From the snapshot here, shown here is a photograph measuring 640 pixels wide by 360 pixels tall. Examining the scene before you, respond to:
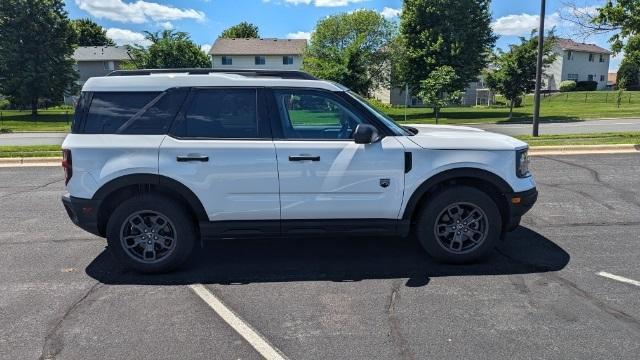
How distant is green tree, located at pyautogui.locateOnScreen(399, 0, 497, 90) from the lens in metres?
32.1

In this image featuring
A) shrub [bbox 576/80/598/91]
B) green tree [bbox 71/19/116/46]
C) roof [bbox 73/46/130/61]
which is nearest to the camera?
shrub [bbox 576/80/598/91]

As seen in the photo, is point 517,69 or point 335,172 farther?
point 517,69

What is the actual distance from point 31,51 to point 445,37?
29.7 metres

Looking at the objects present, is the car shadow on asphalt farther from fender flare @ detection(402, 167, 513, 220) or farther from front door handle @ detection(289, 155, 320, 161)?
front door handle @ detection(289, 155, 320, 161)

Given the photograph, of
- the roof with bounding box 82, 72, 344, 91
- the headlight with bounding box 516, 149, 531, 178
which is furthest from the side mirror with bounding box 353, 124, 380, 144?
the headlight with bounding box 516, 149, 531, 178

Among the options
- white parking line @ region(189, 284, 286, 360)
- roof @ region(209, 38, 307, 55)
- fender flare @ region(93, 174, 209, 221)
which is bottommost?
white parking line @ region(189, 284, 286, 360)

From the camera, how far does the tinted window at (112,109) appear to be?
14.7 ft

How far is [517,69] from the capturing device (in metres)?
28.3

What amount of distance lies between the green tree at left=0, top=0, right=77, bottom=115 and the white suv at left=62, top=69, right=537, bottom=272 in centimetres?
3674

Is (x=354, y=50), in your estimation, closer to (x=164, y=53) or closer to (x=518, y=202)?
(x=164, y=53)

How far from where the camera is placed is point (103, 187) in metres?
4.44

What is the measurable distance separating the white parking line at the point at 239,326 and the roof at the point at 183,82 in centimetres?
187

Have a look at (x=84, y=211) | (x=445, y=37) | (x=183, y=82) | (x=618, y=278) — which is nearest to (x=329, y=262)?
(x=183, y=82)

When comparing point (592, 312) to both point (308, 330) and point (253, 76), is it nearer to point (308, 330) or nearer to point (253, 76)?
point (308, 330)
